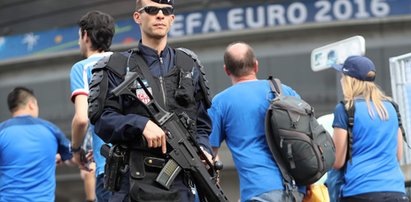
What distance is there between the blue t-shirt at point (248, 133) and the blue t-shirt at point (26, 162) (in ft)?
6.81

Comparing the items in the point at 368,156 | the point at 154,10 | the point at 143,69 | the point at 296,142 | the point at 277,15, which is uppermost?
the point at 154,10

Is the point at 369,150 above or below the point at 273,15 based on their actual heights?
above

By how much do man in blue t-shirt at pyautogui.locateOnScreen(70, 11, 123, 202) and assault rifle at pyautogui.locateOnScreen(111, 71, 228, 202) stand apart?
1039mm

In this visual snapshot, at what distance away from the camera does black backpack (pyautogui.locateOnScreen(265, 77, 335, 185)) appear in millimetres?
4363

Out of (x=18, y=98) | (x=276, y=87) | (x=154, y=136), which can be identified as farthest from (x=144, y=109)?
(x=18, y=98)

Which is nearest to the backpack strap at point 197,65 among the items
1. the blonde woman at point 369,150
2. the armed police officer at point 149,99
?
the armed police officer at point 149,99

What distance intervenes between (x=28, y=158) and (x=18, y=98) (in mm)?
677

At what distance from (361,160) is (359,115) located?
30 centimetres

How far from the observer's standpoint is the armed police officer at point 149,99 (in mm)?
3307

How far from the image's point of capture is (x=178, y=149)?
3.38 m

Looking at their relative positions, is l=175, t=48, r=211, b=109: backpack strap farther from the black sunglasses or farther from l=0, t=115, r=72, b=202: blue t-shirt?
l=0, t=115, r=72, b=202: blue t-shirt

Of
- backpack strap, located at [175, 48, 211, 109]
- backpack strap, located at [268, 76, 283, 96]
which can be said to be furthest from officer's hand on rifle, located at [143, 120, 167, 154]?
backpack strap, located at [268, 76, 283, 96]

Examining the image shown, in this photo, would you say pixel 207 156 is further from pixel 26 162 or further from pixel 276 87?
pixel 26 162

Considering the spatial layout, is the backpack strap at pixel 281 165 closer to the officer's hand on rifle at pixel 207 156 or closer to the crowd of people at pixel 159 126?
the crowd of people at pixel 159 126
